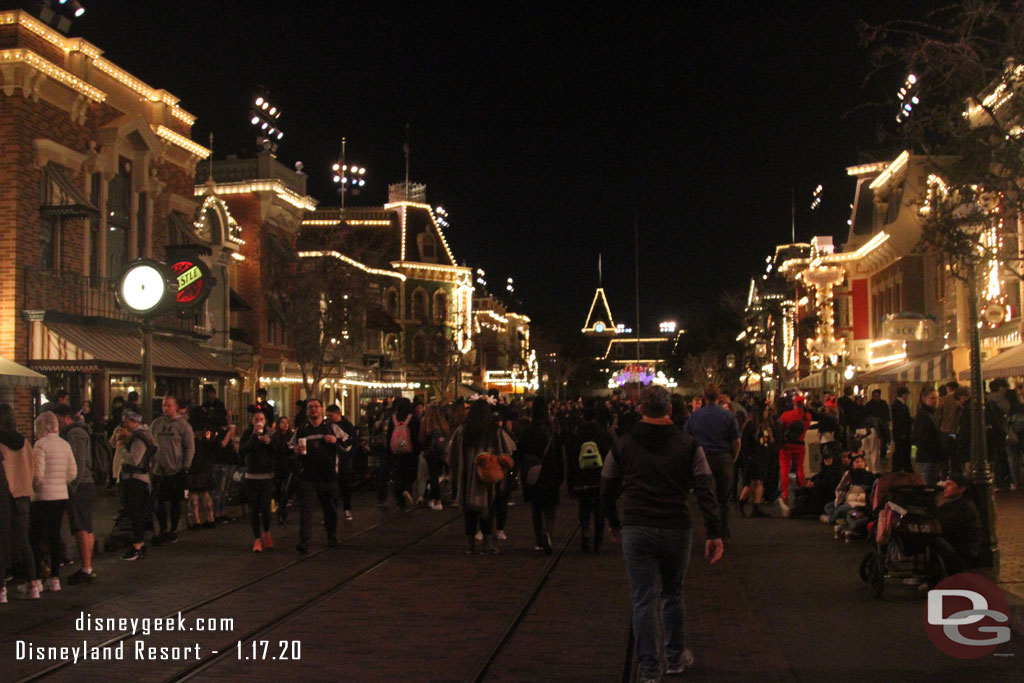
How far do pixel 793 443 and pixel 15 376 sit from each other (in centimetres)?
1247

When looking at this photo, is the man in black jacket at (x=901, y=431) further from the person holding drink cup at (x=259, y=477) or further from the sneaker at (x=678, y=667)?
the sneaker at (x=678, y=667)

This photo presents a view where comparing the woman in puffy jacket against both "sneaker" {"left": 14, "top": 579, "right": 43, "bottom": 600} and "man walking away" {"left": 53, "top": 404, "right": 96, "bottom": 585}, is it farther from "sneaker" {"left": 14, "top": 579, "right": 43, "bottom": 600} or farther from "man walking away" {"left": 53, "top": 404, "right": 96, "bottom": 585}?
"man walking away" {"left": 53, "top": 404, "right": 96, "bottom": 585}

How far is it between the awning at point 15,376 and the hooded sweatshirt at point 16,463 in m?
7.65

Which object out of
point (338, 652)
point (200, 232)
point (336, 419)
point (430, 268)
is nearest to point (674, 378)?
point (430, 268)

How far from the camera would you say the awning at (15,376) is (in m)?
17.4

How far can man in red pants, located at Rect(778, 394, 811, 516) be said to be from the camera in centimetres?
1780

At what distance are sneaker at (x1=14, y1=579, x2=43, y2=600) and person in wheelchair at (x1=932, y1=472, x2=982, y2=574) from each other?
823 centimetres

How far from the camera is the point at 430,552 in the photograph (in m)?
13.6

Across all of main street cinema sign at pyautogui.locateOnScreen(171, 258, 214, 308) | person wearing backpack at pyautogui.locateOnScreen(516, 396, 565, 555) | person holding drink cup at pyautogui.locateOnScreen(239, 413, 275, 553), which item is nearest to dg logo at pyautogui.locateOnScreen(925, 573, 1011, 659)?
person wearing backpack at pyautogui.locateOnScreen(516, 396, 565, 555)

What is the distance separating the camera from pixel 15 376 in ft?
57.8

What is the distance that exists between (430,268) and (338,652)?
5894 centimetres

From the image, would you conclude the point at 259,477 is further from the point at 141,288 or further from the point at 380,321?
the point at 380,321

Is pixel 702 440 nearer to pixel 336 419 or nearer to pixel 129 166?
pixel 336 419

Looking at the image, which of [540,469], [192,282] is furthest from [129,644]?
[192,282]
